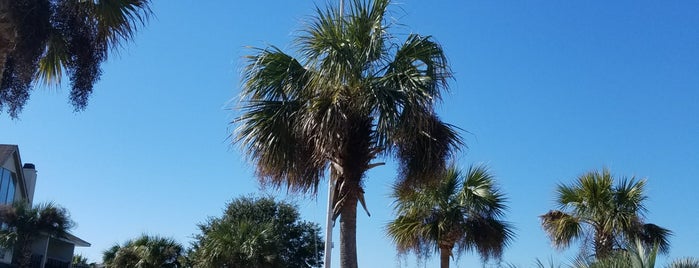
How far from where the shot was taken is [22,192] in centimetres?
4406

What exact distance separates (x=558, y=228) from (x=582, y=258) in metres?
10.2

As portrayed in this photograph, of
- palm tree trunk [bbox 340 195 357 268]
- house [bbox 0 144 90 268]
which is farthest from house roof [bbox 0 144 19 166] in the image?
palm tree trunk [bbox 340 195 357 268]

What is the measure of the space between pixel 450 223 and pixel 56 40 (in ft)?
36.0

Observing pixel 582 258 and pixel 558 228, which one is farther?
pixel 558 228

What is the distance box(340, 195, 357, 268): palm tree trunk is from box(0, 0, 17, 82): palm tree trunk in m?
5.06

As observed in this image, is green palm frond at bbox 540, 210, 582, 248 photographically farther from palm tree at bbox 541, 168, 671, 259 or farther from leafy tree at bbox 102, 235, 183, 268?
leafy tree at bbox 102, 235, 183, 268

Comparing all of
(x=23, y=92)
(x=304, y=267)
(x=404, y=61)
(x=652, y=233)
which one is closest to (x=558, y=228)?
(x=652, y=233)

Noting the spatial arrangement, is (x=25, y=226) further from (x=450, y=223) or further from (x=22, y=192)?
(x=450, y=223)

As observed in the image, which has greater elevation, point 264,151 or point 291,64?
point 291,64

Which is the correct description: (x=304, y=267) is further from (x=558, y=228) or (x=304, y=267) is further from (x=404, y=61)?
(x=404, y=61)

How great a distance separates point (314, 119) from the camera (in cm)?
1167

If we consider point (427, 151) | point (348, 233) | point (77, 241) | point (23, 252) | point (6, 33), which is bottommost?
point (348, 233)

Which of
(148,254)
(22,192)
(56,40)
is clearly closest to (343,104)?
(56,40)

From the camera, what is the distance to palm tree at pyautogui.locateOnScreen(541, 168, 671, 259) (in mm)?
19656
